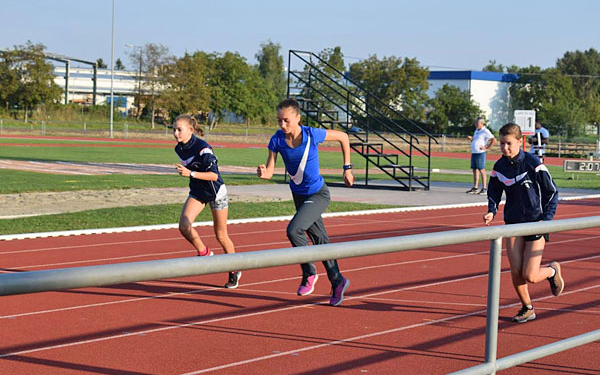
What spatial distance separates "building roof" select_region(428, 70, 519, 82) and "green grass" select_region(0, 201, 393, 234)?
79202 millimetres

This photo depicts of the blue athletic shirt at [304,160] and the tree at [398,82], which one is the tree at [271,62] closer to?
the tree at [398,82]

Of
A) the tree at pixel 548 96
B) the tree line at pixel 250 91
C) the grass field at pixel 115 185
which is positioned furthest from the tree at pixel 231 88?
the grass field at pixel 115 185

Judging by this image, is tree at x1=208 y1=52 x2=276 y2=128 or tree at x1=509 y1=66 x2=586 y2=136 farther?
tree at x1=208 y1=52 x2=276 y2=128

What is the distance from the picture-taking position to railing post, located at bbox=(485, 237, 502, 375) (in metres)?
3.63

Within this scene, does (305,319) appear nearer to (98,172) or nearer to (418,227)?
(418,227)

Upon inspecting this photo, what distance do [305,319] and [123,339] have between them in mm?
1589

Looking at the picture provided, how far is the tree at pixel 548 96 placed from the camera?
75.4 meters

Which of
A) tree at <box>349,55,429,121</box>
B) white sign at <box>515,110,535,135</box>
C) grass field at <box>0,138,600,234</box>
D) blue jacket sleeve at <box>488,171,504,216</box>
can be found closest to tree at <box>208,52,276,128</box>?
tree at <box>349,55,429,121</box>

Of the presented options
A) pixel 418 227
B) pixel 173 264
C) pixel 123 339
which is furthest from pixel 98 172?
pixel 173 264

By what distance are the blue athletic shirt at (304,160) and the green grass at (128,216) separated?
6173 mm

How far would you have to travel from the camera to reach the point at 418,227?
1458 cm

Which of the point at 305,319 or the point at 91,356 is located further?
the point at 305,319

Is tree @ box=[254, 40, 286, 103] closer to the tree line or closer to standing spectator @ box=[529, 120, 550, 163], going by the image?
the tree line

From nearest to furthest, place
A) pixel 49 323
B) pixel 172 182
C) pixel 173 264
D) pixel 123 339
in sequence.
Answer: pixel 173 264 < pixel 123 339 < pixel 49 323 < pixel 172 182
